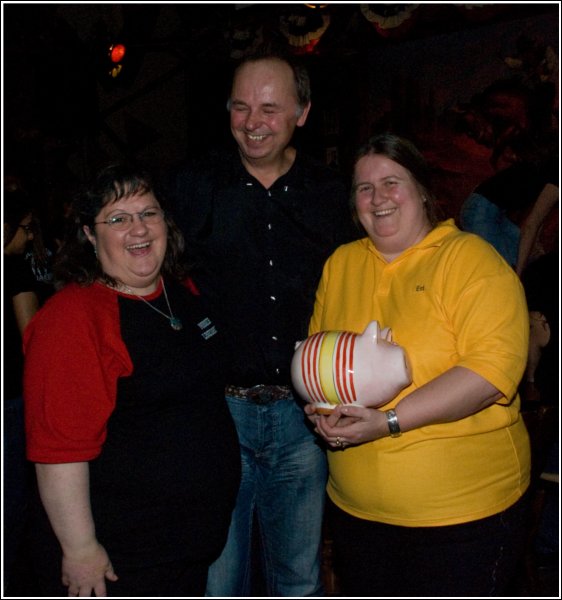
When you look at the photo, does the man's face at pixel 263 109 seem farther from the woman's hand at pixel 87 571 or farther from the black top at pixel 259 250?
the woman's hand at pixel 87 571

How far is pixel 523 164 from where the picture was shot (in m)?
4.79

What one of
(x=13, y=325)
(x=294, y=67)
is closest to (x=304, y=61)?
(x=294, y=67)

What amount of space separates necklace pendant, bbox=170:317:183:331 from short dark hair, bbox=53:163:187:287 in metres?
0.17

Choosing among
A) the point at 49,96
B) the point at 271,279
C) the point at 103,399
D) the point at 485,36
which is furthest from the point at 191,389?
the point at 485,36

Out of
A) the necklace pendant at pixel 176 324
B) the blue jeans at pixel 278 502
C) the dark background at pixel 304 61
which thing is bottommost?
the blue jeans at pixel 278 502

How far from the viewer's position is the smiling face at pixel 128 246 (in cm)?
164

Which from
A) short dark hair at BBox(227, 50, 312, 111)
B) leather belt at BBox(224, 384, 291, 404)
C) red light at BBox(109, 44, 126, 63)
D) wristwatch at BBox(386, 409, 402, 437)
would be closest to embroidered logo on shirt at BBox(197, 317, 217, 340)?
leather belt at BBox(224, 384, 291, 404)

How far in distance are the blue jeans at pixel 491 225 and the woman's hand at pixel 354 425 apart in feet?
10.6

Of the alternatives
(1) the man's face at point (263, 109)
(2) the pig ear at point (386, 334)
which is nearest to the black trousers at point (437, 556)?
(2) the pig ear at point (386, 334)

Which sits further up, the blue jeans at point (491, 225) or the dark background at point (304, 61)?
the dark background at point (304, 61)

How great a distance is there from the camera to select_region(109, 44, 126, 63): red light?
5.37m

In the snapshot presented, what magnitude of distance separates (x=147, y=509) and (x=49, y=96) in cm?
402

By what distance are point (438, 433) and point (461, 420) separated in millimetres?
63

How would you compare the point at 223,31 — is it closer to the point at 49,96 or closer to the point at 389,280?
the point at 49,96
